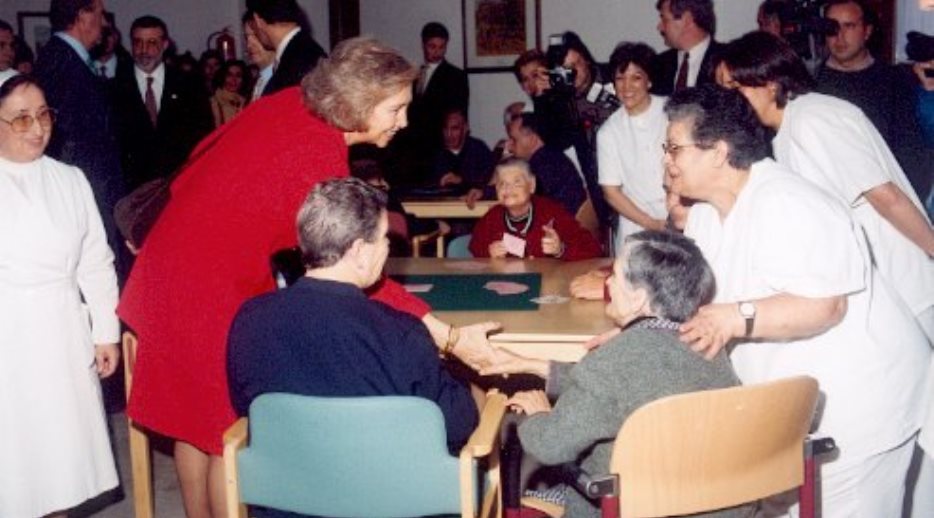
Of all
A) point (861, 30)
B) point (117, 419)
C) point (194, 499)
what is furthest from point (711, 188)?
point (117, 419)

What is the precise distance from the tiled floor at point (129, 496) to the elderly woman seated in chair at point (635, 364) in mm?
1862

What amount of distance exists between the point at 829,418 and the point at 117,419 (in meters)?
3.27

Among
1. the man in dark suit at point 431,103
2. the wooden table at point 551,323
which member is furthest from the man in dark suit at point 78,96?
the man in dark suit at point 431,103

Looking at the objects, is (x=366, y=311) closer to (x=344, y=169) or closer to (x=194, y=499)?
(x=344, y=169)

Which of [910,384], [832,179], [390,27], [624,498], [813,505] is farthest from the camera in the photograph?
[390,27]

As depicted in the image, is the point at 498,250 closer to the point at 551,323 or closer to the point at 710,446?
the point at 551,323

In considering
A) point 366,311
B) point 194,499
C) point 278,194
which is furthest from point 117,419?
point 366,311

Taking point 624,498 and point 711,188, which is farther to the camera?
point 711,188

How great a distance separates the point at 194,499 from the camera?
9.11ft

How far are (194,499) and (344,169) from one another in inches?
40.3

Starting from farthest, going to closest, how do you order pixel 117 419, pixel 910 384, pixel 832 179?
pixel 117 419, pixel 832 179, pixel 910 384

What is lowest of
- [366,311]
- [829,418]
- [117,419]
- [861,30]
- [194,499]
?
[117,419]

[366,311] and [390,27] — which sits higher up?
[390,27]

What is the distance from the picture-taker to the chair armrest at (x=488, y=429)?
6.87 ft
